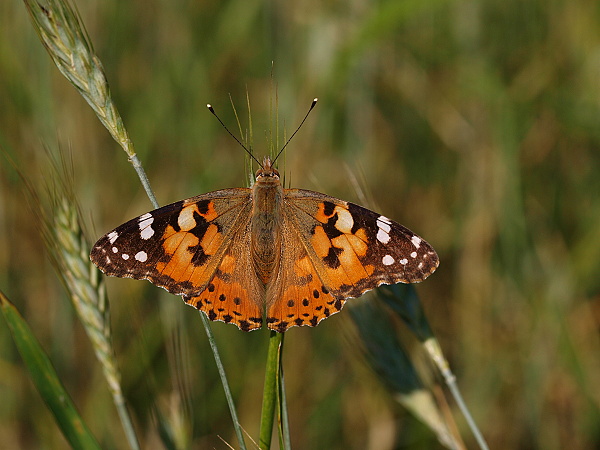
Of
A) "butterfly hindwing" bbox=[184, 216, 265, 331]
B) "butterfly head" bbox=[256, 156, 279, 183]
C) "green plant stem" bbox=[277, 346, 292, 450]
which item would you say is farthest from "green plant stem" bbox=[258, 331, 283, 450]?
"butterfly head" bbox=[256, 156, 279, 183]

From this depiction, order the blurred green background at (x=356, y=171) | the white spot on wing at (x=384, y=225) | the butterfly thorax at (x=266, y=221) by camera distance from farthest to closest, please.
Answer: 1. the blurred green background at (x=356, y=171)
2. the butterfly thorax at (x=266, y=221)
3. the white spot on wing at (x=384, y=225)

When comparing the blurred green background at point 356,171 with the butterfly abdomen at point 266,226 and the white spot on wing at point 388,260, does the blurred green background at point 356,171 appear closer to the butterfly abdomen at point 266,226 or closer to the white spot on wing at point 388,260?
the butterfly abdomen at point 266,226

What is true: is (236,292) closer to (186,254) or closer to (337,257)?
(186,254)

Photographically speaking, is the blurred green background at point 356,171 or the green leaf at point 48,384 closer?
the green leaf at point 48,384

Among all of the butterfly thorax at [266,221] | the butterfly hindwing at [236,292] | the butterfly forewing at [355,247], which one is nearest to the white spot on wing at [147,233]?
the butterfly hindwing at [236,292]

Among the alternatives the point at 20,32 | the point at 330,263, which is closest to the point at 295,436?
the point at 330,263
